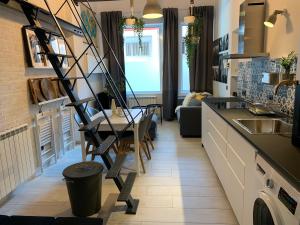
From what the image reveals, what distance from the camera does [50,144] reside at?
3.93m

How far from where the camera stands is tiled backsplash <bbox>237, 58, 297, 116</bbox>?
2697 mm

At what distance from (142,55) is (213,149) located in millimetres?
4325

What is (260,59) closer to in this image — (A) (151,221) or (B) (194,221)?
(B) (194,221)

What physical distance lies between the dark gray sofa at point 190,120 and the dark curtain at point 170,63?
1.62 meters

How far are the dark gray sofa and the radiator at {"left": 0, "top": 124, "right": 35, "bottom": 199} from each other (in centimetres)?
294

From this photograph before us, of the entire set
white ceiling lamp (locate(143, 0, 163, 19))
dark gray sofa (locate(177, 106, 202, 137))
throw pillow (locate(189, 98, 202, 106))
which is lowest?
dark gray sofa (locate(177, 106, 202, 137))

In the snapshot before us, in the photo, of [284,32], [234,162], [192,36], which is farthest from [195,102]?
[234,162]

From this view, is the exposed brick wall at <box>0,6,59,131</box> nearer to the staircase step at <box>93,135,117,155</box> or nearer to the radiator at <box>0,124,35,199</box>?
the radiator at <box>0,124,35,199</box>

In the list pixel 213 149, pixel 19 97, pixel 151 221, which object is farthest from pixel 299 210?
pixel 19 97

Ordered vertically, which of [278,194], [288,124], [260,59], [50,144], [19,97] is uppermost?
[260,59]

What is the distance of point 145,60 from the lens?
7059mm

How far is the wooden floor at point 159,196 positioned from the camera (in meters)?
2.55

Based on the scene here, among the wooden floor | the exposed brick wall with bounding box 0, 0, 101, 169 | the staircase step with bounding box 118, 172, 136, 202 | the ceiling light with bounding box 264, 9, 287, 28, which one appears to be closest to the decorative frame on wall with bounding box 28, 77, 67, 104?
the exposed brick wall with bounding box 0, 0, 101, 169

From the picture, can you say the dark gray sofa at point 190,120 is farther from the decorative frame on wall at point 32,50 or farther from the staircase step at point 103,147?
the decorative frame on wall at point 32,50
